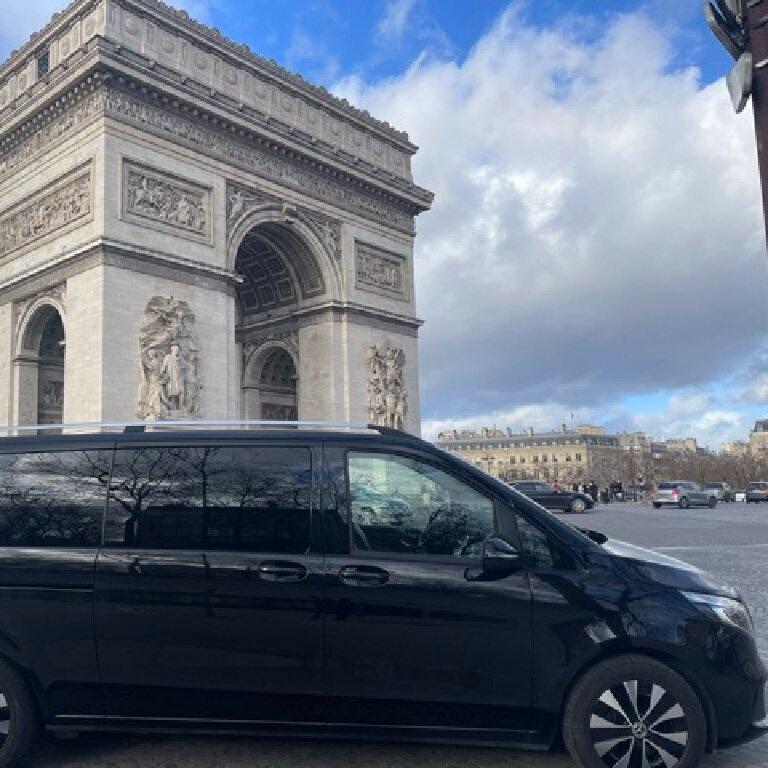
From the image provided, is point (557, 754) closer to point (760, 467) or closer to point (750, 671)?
point (750, 671)

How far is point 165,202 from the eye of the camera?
20.4 metres

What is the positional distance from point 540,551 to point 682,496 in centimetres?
3099

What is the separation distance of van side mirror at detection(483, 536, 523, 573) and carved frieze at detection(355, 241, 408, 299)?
23264 mm

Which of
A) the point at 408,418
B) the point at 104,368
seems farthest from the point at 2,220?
the point at 408,418

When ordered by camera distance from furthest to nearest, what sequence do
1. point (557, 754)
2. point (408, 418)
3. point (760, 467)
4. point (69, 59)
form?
point (760, 467) < point (408, 418) < point (69, 59) < point (557, 754)

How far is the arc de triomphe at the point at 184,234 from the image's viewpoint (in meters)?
19.1

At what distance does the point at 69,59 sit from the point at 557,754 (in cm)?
2102

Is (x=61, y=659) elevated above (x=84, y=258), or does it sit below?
below

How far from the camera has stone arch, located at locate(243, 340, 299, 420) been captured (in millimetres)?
27250

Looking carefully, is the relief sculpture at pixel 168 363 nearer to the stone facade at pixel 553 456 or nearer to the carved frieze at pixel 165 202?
the carved frieze at pixel 165 202

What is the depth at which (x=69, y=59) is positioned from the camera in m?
19.7

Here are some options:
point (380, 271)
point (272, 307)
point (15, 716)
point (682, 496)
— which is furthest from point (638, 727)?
point (682, 496)

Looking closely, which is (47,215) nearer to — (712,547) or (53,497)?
(712,547)

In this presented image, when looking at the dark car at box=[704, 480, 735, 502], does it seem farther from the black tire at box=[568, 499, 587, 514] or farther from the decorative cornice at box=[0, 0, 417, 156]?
the decorative cornice at box=[0, 0, 417, 156]
